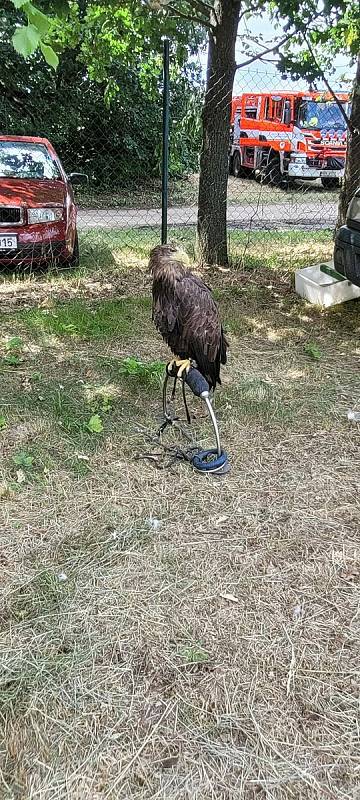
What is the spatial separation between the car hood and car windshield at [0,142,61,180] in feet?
0.57

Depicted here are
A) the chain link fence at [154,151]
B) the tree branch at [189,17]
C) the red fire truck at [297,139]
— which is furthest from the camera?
the red fire truck at [297,139]

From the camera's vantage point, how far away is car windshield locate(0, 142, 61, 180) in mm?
7071

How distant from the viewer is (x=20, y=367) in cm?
467

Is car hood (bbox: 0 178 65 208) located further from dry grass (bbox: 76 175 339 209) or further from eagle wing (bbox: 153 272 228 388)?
dry grass (bbox: 76 175 339 209)

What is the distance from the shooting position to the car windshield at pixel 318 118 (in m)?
15.6

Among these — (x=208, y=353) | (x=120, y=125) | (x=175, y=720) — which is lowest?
(x=175, y=720)

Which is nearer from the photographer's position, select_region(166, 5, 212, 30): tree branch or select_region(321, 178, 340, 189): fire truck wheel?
select_region(166, 5, 212, 30): tree branch

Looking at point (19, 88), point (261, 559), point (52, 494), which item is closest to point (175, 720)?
point (261, 559)

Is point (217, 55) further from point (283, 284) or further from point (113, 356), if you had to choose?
point (113, 356)

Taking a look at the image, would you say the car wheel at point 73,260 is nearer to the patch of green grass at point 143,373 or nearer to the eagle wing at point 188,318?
the patch of green grass at point 143,373

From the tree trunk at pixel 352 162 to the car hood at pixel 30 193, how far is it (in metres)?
3.09

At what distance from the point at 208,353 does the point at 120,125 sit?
13.4 meters

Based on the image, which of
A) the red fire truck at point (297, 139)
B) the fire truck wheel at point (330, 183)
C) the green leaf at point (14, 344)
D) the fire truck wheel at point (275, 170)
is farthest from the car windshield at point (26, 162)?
the fire truck wheel at point (330, 183)

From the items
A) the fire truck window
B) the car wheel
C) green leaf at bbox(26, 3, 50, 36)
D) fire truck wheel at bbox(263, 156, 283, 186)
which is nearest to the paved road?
fire truck wheel at bbox(263, 156, 283, 186)
